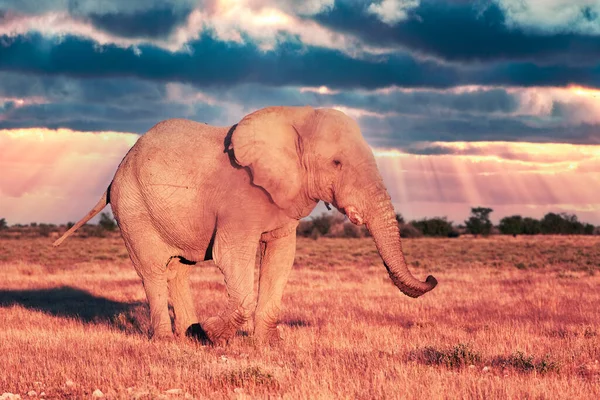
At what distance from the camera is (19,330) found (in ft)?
45.5

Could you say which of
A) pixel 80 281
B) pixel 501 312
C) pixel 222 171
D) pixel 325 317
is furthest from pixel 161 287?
pixel 80 281

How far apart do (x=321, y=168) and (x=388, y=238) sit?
1371 mm

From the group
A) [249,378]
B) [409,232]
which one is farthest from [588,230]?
[249,378]

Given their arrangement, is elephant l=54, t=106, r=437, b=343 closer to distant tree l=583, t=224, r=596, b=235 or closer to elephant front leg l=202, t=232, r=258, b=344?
elephant front leg l=202, t=232, r=258, b=344

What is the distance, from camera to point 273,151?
1144 centimetres

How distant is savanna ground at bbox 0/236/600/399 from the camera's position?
859cm

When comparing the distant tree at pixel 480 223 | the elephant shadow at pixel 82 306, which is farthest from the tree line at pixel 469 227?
the elephant shadow at pixel 82 306

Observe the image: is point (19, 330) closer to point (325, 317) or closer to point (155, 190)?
point (155, 190)

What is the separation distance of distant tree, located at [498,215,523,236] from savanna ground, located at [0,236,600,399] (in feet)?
230

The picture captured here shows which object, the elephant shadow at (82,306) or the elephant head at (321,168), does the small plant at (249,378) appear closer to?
the elephant head at (321,168)

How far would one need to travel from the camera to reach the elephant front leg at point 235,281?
11.5m

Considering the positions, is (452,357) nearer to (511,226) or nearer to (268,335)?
(268,335)

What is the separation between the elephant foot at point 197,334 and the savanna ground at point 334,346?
0.89 feet

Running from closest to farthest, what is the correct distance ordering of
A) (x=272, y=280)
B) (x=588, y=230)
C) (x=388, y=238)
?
1. (x=388, y=238)
2. (x=272, y=280)
3. (x=588, y=230)
